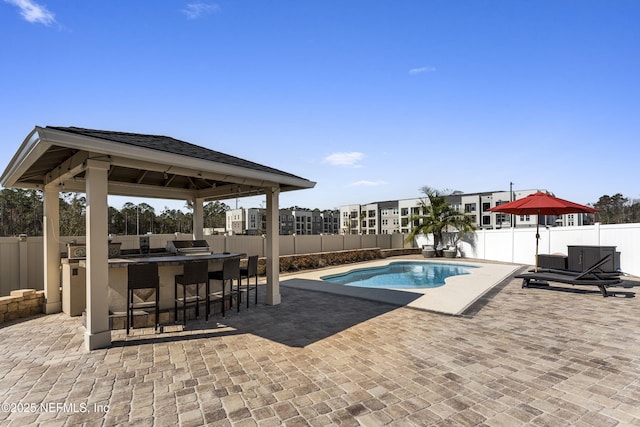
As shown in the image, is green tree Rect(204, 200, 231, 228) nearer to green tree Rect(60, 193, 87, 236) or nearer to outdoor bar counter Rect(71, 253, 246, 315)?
green tree Rect(60, 193, 87, 236)

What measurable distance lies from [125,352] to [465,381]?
4.55m

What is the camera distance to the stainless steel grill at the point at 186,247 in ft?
24.3

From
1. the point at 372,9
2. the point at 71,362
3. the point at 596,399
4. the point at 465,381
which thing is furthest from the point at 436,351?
the point at 372,9

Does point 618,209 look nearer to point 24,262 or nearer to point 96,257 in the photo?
point 96,257

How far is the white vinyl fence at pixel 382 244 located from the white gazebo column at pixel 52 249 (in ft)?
4.05

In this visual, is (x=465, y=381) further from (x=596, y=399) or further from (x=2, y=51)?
(x=2, y=51)

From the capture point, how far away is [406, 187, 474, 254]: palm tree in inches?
774

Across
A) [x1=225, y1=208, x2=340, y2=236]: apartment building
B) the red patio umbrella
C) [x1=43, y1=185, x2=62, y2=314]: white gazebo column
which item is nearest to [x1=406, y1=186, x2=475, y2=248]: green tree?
the red patio umbrella

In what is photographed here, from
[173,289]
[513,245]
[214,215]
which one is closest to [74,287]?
[173,289]

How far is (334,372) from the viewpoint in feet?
12.4

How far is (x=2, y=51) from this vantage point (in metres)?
6.67

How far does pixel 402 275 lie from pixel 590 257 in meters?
6.90

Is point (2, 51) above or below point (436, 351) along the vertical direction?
above

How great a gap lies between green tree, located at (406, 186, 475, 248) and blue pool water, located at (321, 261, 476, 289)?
12.5 ft
